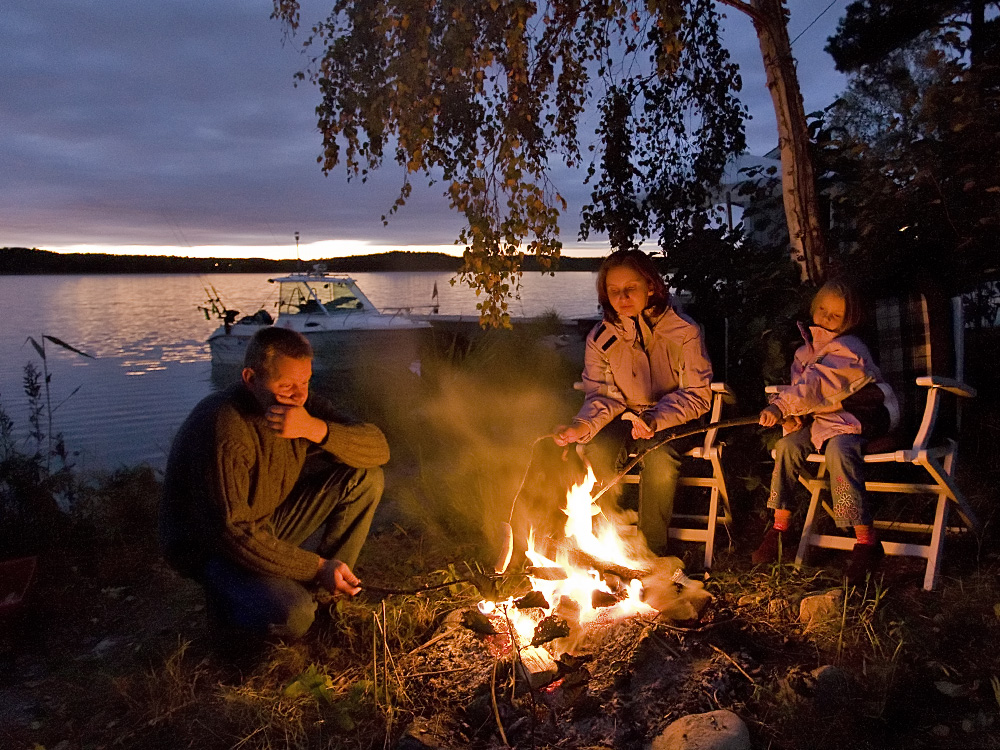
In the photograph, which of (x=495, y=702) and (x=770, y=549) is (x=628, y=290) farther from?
(x=495, y=702)

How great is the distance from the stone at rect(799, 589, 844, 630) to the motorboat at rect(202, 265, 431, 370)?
10693 mm

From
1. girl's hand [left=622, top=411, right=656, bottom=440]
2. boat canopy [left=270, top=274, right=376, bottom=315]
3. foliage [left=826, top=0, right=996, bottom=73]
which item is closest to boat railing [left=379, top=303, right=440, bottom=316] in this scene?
boat canopy [left=270, top=274, right=376, bottom=315]

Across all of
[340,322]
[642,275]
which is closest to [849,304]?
[642,275]

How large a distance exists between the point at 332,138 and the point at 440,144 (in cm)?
75

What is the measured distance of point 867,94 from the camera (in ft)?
38.9

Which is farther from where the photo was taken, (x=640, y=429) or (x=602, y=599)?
(x=640, y=429)

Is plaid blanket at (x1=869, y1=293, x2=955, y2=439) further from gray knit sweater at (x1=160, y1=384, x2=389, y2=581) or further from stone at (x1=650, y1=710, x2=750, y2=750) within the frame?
gray knit sweater at (x1=160, y1=384, x2=389, y2=581)

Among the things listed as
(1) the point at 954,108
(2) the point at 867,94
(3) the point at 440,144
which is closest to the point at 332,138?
(3) the point at 440,144

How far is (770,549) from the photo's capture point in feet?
11.1

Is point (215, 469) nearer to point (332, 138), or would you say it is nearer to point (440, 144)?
point (332, 138)

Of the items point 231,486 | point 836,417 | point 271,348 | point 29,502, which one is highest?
point 271,348

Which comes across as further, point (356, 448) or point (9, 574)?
point (9, 574)

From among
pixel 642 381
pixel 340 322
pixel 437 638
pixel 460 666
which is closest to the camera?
pixel 460 666

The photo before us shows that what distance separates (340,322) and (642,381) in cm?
1153
